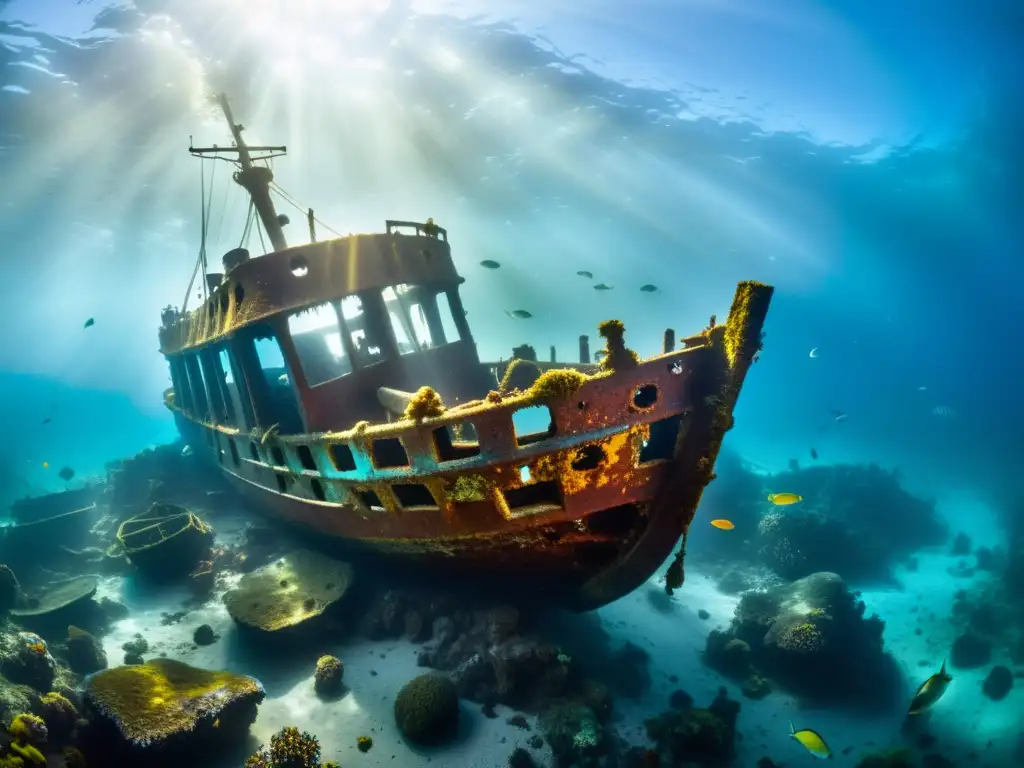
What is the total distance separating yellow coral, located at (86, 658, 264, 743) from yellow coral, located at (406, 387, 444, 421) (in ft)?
15.3

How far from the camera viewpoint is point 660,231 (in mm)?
49188

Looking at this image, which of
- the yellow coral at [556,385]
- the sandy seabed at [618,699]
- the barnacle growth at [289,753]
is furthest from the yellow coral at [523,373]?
the barnacle growth at [289,753]

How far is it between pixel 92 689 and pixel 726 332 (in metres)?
9.04

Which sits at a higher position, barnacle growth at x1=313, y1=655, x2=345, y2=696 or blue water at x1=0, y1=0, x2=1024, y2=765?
blue water at x1=0, y1=0, x2=1024, y2=765

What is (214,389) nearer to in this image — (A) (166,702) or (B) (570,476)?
(A) (166,702)

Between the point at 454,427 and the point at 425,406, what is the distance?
237 cm

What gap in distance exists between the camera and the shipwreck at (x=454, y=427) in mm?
5250

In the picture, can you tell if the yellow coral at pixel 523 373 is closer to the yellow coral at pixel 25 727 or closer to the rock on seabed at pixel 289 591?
the rock on seabed at pixel 289 591

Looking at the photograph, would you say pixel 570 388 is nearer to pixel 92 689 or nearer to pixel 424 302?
pixel 424 302

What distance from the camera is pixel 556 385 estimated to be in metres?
4.91

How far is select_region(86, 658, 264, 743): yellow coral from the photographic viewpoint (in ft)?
17.9

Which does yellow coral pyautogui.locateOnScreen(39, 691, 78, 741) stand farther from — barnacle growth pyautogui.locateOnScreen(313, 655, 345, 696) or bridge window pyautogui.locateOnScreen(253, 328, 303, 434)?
bridge window pyautogui.locateOnScreen(253, 328, 303, 434)

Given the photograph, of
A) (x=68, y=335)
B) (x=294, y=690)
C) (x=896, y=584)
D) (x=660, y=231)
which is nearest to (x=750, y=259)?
(x=660, y=231)

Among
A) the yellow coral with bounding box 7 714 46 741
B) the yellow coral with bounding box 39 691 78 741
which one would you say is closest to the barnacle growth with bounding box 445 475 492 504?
the yellow coral with bounding box 7 714 46 741
